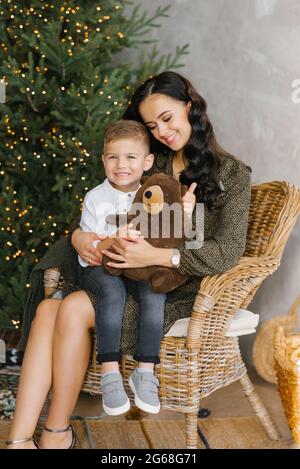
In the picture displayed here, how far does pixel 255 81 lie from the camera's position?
9.40 feet

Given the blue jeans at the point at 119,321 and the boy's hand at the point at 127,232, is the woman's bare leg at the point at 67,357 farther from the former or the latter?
the boy's hand at the point at 127,232

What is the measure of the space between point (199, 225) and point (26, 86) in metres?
1.09

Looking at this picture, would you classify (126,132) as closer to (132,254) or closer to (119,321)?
(132,254)

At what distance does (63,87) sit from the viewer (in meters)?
2.70

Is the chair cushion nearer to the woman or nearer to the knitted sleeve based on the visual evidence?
the woman

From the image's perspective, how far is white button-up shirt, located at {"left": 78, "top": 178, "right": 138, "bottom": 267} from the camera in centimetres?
203

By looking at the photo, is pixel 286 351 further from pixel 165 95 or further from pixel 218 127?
pixel 218 127

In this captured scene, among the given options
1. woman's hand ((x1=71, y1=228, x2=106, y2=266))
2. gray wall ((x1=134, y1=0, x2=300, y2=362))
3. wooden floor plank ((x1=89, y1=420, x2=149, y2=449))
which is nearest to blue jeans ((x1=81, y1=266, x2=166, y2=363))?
woman's hand ((x1=71, y1=228, x2=106, y2=266))

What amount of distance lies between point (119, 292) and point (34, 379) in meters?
0.37

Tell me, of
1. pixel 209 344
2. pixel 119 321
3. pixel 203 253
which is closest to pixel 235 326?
pixel 209 344

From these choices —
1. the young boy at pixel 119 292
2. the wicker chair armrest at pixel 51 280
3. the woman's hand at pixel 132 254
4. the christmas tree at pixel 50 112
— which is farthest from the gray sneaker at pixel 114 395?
the christmas tree at pixel 50 112

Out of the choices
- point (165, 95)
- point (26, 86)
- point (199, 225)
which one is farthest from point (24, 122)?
point (199, 225)

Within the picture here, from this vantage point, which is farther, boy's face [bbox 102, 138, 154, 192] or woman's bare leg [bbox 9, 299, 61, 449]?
boy's face [bbox 102, 138, 154, 192]

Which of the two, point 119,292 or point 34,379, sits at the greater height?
point 119,292
